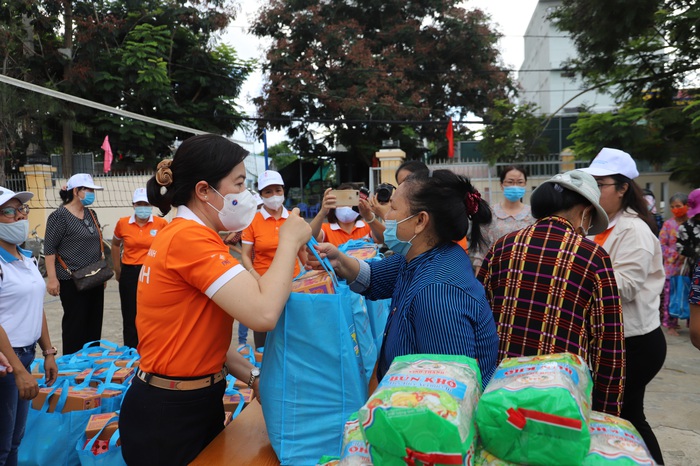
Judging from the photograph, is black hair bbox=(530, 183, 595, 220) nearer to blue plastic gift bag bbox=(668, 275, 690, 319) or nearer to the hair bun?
the hair bun

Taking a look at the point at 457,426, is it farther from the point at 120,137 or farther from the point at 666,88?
the point at 120,137

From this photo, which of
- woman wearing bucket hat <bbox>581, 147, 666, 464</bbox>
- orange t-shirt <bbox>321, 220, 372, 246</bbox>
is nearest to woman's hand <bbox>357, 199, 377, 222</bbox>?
orange t-shirt <bbox>321, 220, 372, 246</bbox>

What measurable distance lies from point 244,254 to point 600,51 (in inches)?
322

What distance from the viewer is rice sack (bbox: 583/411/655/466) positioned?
3.58 feet

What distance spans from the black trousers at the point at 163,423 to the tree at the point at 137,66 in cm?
1700

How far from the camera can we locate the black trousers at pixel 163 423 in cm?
174

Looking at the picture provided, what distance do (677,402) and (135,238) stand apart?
16.9 ft

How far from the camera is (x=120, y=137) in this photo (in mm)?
17688

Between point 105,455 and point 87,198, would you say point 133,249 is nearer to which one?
point 87,198

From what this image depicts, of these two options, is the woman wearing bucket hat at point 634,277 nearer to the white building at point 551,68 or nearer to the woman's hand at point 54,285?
the woman's hand at point 54,285

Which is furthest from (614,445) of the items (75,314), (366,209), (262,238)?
(75,314)

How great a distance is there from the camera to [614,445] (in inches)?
44.9

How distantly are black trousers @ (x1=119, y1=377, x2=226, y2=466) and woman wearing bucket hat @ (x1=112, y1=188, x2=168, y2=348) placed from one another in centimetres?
390

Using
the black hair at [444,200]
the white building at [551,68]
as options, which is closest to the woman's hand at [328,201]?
the black hair at [444,200]
